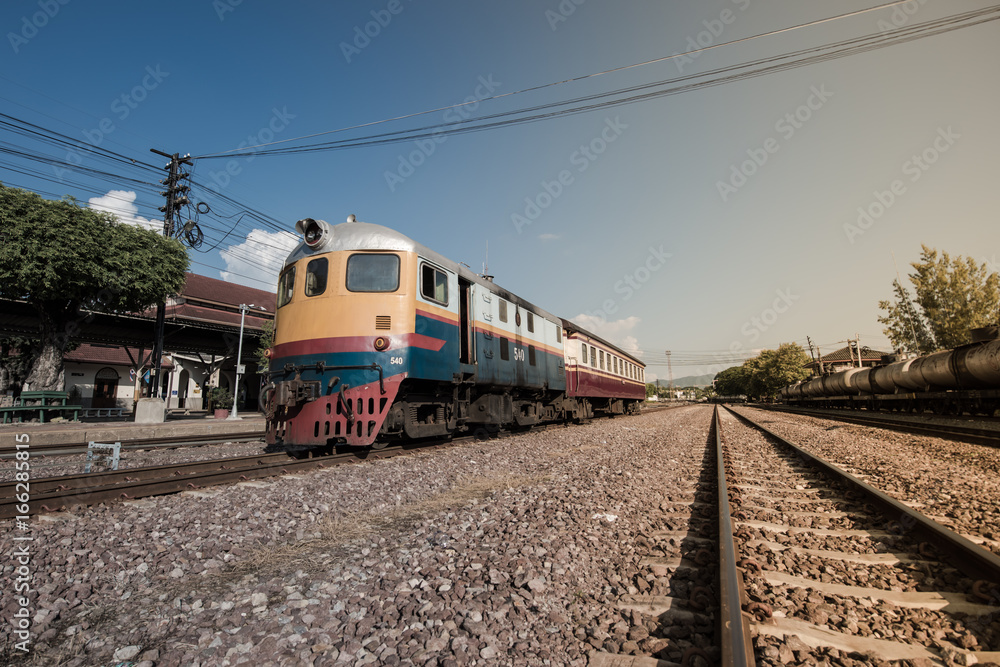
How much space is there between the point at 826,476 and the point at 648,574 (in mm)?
4661

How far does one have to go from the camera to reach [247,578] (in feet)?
9.83

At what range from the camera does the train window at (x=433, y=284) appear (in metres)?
7.79

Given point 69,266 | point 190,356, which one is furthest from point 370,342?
point 190,356

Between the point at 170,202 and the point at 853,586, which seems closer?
the point at 853,586

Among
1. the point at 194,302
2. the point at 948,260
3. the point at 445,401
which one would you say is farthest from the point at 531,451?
the point at 948,260

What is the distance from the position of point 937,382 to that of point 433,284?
19684mm

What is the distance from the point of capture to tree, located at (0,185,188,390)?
49.2ft

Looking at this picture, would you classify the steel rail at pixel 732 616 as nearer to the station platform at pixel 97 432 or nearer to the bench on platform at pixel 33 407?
the station platform at pixel 97 432

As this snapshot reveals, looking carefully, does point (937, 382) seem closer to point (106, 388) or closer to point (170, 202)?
point (170, 202)

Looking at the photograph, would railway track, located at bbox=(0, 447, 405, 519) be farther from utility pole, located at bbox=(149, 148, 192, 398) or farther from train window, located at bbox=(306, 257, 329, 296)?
utility pole, located at bbox=(149, 148, 192, 398)

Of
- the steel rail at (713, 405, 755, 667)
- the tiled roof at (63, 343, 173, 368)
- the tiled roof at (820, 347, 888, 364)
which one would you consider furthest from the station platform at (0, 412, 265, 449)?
the tiled roof at (820, 347, 888, 364)

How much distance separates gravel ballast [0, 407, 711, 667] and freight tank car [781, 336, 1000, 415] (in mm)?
15126

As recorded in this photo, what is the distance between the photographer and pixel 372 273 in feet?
24.2

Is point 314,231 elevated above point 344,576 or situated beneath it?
elevated above
